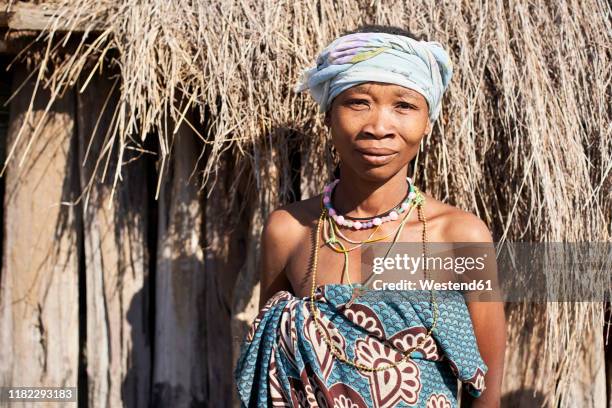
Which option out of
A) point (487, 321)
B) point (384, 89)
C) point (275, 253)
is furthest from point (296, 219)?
point (487, 321)

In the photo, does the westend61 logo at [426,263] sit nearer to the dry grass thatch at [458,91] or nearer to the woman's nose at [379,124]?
the woman's nose at [379,124]

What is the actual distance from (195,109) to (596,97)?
1.39 m

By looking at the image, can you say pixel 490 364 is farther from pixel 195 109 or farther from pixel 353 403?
pixel 195 109

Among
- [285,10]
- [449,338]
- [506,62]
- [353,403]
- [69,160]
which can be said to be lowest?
[353,403]

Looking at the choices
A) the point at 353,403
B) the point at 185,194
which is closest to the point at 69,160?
the point at 185,194

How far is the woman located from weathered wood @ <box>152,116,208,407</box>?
0.89 meters

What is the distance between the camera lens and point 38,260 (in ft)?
10.2

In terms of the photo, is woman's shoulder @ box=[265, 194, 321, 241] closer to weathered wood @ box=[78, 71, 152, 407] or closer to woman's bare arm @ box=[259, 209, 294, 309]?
woman's bare arm @ box=[259, 209, 294, 309]

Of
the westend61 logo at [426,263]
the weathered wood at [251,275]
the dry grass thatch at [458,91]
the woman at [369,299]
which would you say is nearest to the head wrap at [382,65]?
the woman at [369,299]

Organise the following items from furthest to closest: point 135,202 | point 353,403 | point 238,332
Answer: point 135,202 → point 238,332 → point 353,403

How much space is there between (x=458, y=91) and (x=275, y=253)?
84 cm

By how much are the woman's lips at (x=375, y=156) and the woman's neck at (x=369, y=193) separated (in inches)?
4.0

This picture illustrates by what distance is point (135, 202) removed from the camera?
3143 mm

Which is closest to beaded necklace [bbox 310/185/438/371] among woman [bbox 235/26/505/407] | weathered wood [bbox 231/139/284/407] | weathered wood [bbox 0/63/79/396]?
woman [bbox 235/26/505/407]
